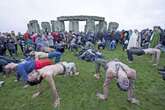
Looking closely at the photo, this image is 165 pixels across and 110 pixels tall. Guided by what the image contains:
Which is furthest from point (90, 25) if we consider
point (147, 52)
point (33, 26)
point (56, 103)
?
point (56, 103)

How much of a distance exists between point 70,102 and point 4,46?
429 inches

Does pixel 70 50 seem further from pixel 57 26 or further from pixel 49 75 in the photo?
pixel 49 75

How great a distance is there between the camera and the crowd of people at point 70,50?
297 inches

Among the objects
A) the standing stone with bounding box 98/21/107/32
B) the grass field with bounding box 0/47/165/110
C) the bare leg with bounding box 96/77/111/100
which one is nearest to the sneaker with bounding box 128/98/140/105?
the grass field with bounding box 0/47/165/110

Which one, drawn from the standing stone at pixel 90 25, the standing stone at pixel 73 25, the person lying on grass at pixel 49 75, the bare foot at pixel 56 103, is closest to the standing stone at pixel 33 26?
the standing stone at pixel 73 25

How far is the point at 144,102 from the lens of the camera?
8.26 m

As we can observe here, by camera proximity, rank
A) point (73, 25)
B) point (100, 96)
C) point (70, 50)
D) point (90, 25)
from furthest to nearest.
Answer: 1. point (73, 25)
2. point (90, 25)
3. point (70, 50)
4. point (100, 96)

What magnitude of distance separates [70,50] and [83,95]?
12.5 meters

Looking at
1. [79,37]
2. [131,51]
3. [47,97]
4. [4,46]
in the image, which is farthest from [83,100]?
[79,37]

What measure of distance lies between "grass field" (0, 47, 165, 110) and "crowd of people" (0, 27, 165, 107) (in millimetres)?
294

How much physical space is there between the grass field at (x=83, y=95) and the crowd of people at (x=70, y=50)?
294mm

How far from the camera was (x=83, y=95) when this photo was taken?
9.00m

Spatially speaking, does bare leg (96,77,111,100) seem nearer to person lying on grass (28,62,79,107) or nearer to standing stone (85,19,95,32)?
person lying on grass (28,62,79,107)

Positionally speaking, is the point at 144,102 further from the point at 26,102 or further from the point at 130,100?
the point at 26,102
